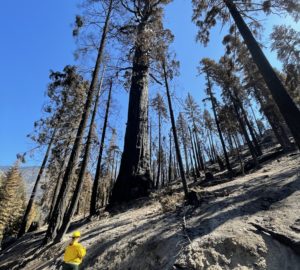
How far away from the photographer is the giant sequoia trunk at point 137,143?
35.4 ft

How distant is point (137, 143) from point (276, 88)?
610 cm

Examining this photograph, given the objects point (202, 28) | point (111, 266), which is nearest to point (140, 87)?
point (202, 28)

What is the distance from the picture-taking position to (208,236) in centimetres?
542

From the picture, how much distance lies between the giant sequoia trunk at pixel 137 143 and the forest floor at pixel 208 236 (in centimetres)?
195

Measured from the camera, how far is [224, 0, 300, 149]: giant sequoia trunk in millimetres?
8141

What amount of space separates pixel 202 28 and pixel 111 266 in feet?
38.3

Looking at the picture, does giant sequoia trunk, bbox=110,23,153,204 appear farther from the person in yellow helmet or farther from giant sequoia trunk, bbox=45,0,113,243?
the person in yellow helmet

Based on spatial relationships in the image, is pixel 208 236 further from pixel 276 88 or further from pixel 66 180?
pixel 66 180

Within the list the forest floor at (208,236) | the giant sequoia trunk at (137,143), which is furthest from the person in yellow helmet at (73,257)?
the giant sequoia trunk at (137,143)

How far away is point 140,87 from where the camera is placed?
13484 mm

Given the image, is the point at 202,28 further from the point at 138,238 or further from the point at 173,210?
the point at 138,238

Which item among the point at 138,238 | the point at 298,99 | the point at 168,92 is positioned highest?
the point at 298,99

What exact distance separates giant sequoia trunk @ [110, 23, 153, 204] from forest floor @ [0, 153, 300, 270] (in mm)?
1949

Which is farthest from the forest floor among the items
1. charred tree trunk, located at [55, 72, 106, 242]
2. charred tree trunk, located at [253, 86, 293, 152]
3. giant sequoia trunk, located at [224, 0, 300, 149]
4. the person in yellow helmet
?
charred tree trunk, located at [253, 86, 293, 152]
